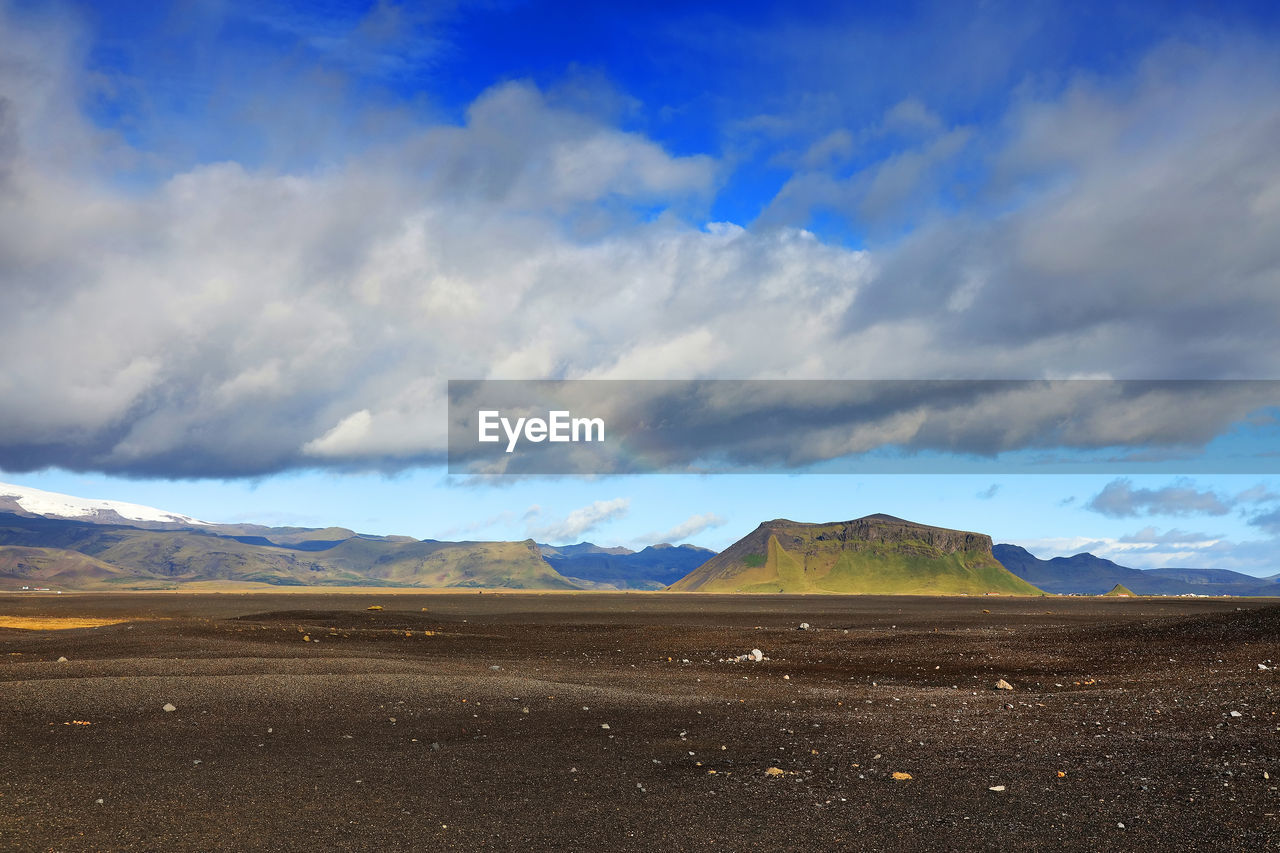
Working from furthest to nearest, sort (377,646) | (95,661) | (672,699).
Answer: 1. (377,646)
2. (95,661)
3. (672,699)

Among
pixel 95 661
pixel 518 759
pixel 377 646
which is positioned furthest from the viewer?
pixel 377 646

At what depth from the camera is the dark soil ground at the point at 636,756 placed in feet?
34.8

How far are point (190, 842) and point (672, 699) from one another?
12390 mm

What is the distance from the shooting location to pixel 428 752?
49.7 ft

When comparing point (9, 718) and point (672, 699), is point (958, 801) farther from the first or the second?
point (9, 718)

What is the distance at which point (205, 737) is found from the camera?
52.4ft

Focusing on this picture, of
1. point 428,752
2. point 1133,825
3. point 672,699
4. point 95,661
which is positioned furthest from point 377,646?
point 1133,825

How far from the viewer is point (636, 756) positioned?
48.8 feet

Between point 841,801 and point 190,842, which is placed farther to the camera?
point 841,801

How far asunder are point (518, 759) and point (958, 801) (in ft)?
22.8

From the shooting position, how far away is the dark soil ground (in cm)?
1062

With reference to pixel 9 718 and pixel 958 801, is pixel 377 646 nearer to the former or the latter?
pixel 9 718

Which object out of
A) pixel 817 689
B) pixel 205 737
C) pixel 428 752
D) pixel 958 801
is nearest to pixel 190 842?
pixel 428 752

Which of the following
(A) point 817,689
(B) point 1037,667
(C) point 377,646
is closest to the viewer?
(A) point 817,689
